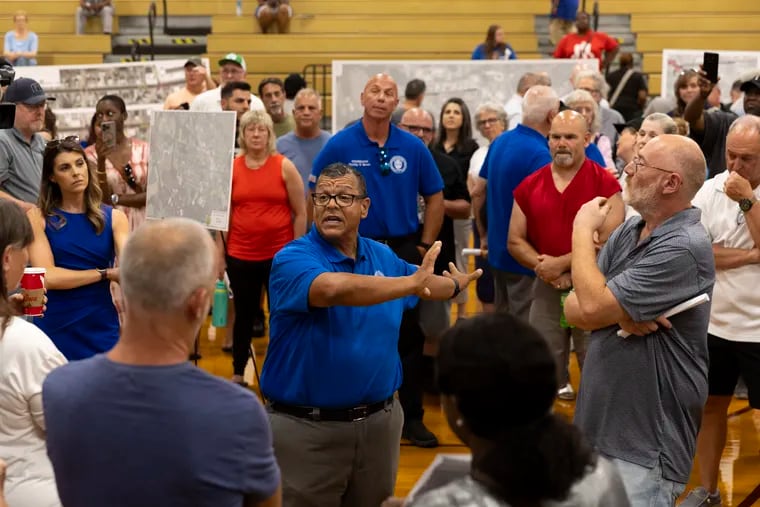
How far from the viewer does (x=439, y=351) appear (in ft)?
6.11

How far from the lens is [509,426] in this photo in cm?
178

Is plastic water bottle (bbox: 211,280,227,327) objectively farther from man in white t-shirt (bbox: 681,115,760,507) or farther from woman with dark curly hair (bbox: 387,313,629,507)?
woman with dark curly hair (bbox: 387,313,629,507)

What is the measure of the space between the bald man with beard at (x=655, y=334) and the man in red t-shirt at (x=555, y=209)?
179 centimetres

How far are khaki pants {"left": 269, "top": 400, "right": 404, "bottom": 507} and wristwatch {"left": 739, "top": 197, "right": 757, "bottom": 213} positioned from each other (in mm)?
1681

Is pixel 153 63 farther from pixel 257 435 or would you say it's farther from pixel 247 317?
pixel 257 435

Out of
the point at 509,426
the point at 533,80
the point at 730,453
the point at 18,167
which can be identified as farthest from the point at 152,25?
the point at 509,426

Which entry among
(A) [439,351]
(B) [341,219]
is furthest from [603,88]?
(A) [439,351]

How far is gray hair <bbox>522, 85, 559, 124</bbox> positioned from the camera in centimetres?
552

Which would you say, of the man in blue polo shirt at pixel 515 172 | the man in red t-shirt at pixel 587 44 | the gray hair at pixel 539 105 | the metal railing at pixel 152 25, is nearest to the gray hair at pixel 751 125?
the man in blue polo shirt at pixel 515 172

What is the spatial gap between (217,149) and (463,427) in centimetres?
411

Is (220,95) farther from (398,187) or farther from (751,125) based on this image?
(751,125)

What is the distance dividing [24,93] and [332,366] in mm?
2802

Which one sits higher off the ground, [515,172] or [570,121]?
[570,121]

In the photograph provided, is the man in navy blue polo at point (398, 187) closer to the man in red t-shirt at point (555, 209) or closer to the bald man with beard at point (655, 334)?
the man in red t-shirt at point (555, 209)
